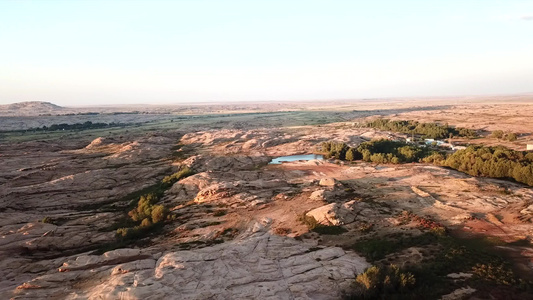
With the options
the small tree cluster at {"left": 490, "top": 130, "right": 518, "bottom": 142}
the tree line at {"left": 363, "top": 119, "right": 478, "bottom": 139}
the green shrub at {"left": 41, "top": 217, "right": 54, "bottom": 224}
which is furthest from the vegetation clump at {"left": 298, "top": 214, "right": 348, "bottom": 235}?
the tree line at {"left": 363, "top": 119, "right": 478, "bottom": 139}

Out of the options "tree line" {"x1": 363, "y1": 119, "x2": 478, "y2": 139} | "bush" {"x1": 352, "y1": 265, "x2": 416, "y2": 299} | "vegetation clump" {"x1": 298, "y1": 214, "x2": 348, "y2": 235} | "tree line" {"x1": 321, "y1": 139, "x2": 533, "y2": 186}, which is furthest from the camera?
"tree line" {"x1": 363, "y1": 119, "x2": 478, "y2": 139}

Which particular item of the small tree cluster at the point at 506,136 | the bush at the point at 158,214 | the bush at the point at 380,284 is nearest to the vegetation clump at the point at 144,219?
the bush at the point at 158,214

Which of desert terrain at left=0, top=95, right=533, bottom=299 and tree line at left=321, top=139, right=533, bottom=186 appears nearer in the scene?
desert terrain at left=0, top=95, right=533, bottom=299

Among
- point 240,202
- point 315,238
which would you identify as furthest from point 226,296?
point 240,202

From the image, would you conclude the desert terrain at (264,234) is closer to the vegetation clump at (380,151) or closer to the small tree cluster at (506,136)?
the vegetation clump at (380,151)

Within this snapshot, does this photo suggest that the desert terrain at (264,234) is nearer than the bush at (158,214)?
Yes

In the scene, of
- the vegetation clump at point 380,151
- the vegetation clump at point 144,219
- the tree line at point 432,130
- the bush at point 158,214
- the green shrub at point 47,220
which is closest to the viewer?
the vegetation clump at point 144,219

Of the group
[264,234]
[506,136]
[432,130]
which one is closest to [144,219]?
[264,234]

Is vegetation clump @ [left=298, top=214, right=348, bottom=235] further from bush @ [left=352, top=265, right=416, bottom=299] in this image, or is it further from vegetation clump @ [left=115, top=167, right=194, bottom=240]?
vegetation clump @ [left=115, top=167, right=194, bottom=240]

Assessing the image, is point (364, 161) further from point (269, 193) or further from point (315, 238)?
point (315, 238)
